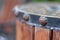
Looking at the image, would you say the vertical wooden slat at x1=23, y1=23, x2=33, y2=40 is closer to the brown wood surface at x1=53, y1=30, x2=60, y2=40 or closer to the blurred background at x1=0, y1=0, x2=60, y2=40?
the brown wood surface at x1=53, y1=30, x2=60, y2=40

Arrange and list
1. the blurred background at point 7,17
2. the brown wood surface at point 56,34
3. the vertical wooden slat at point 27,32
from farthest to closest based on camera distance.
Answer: the blurred background at point 7,17
the vertical wooden slat at point 27,32
the brown wood surface at point 56,34

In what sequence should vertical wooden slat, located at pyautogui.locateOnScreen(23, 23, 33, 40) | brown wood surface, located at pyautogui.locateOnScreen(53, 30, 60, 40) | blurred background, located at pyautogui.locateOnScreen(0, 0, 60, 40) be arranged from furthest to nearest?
blurred background, located at pyautogui.locateOnScreen(0, 0, 60, 40) < vertical wooden slat, located at pyautogui.locateOnScreen(23, 23, 33, 40) < brown wood surface, located at pyautogui.locateOnScreen(53, 30, 60, 40)

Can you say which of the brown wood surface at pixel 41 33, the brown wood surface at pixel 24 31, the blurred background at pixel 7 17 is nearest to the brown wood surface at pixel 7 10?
the blurred background at pixel 7 17

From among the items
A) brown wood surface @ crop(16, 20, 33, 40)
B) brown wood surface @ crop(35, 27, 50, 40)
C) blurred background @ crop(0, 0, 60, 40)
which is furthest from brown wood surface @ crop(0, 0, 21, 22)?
brown wood surface @ crop(35, 27, 50, 40)

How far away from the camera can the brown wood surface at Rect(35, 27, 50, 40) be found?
855 mm

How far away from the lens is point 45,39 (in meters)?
0.87

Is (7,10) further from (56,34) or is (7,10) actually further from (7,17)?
(56,34)

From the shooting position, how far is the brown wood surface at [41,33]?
855 mm

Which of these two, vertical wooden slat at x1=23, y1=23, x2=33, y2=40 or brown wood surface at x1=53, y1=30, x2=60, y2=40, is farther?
vertical wooden slat at x1=23, y1=23, x2=33, y2=40

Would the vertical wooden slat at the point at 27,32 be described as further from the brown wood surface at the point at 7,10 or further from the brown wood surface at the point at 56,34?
the brown wood surface at the point at 7,10

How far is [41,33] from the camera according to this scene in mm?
876

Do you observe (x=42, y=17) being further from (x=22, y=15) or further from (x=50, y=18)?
(x=22, y=15)

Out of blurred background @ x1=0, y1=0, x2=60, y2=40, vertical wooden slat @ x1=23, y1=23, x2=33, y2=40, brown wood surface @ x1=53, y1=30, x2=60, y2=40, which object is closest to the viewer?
brown wood surface @ x1=53, y1=30, x2=60, y2=40

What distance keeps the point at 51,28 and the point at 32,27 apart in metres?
0.13
